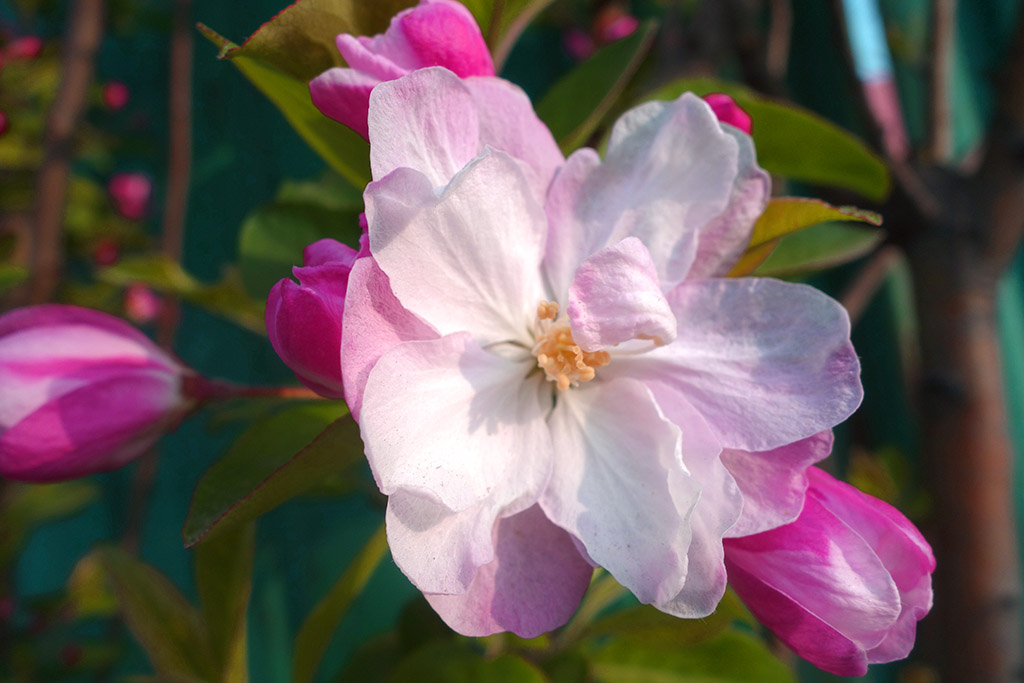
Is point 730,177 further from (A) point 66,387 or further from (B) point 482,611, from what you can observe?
(A) point 66,387

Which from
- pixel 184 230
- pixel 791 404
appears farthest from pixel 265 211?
pixel 184 230

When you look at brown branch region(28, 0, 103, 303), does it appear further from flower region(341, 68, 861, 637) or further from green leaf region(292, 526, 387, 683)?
flower region(341, 68, 861, 637)

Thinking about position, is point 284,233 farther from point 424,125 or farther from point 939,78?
point 939,78

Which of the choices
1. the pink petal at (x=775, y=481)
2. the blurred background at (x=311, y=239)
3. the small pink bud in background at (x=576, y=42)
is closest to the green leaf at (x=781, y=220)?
the pink petal at (x=775, y=481)

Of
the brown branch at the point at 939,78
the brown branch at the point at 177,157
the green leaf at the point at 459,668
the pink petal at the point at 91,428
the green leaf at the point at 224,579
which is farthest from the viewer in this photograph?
the brown branch at the point at 177,157

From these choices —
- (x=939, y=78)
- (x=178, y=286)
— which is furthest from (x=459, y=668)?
(x=939, y=78)

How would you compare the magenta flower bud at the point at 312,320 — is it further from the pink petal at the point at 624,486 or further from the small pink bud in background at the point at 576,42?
the small pink bud in background at the point at 576,42

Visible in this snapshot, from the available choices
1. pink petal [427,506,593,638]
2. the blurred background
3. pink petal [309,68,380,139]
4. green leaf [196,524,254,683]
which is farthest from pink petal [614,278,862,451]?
green leaf [196,524,254,683]
